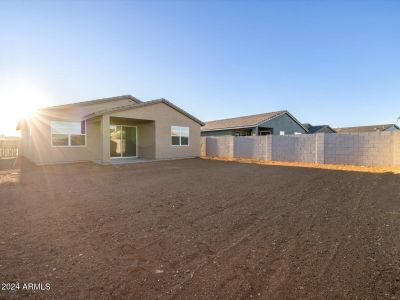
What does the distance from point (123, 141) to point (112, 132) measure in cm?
108

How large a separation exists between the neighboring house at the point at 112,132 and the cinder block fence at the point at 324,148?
14.2ft

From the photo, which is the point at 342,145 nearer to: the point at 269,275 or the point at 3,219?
the point at 269,275

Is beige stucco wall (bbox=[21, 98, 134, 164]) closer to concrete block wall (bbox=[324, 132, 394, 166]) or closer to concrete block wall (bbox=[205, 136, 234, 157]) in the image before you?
concrete block wall (bbox=[205, 136, 234, 157])

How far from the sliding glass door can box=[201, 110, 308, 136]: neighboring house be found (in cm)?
1188

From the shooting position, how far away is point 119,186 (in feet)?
25.3

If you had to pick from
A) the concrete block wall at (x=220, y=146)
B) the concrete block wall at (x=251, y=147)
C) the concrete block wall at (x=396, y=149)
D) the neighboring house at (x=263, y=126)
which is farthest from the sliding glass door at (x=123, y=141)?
the concrete block wall at (x=396, y=149)

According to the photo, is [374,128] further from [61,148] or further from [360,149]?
[61,148]

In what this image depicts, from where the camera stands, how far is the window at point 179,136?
17.7 m

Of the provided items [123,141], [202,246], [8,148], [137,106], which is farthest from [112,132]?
[202,246]

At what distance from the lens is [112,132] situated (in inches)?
673

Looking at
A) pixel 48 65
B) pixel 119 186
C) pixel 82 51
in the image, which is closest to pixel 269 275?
pixel 119 186

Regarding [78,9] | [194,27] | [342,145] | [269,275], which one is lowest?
[269,275]

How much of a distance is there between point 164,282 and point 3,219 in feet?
13.1

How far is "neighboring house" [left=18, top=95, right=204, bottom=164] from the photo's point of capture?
14.3m
